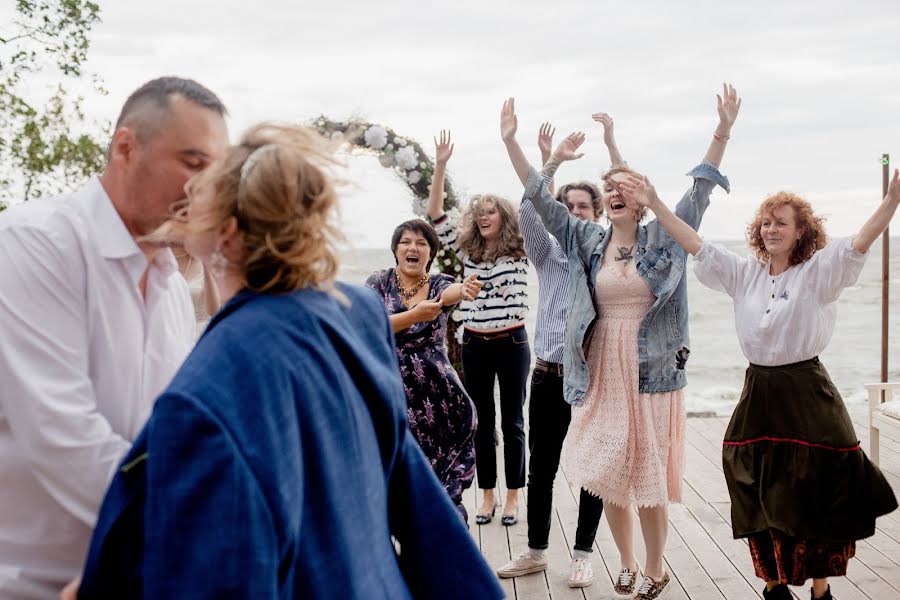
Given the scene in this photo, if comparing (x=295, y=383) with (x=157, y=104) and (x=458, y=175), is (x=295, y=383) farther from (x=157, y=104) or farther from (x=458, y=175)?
(x=458, y=175)

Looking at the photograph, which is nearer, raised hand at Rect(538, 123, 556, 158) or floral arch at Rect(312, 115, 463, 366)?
raised hand at Rect(538, 123, 556, 158)

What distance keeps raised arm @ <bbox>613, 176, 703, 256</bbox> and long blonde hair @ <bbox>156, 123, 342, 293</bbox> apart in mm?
2308

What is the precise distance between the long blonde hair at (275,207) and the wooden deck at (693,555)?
9.09 ft

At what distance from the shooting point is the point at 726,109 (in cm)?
344

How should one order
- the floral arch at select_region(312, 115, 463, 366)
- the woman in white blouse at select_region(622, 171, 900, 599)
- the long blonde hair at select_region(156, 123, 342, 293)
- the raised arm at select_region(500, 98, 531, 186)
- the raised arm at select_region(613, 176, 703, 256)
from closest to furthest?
the long blonde hair at select_region(156, 123, 342, 293), the woman in white blouse at select_region(622, 171, 900, 599), the raised arm at select_region(613, 176, 703, 256), the raised arm at select_region(500, 98, 531, 186), the floral arch at select_region(312, 115, 463, 366)

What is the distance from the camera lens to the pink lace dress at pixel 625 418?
343cm

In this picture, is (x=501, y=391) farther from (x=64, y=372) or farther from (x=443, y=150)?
(x=64, y=372)

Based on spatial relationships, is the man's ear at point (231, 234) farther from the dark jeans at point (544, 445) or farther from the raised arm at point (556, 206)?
the dark jeans at point (544, 445)

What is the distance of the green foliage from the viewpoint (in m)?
7.15

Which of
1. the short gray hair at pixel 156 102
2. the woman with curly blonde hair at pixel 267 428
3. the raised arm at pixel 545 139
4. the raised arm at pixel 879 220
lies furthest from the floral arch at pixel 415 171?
the woman with curly blonde hair at pixel 267 428

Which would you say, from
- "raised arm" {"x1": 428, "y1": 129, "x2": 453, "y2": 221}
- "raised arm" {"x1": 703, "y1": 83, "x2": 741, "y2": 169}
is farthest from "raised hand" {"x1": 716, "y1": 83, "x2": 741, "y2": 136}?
"raised arm" {"x1": 428, "y1": 129, "x2": 453, "y2": 221}

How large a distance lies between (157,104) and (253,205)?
16.2 inches

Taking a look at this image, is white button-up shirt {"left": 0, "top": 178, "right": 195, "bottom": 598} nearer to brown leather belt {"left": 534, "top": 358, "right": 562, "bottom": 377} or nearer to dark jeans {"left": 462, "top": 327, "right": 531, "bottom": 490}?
brown leather belt {"left": 534, "top": 358, "right": 562, "bottom": 377}

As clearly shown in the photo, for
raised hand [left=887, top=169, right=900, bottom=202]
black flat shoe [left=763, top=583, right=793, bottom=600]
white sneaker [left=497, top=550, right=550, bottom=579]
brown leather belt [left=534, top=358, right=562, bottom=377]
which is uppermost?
raised hand [left=887, top=169, right=900, bottom=202]
